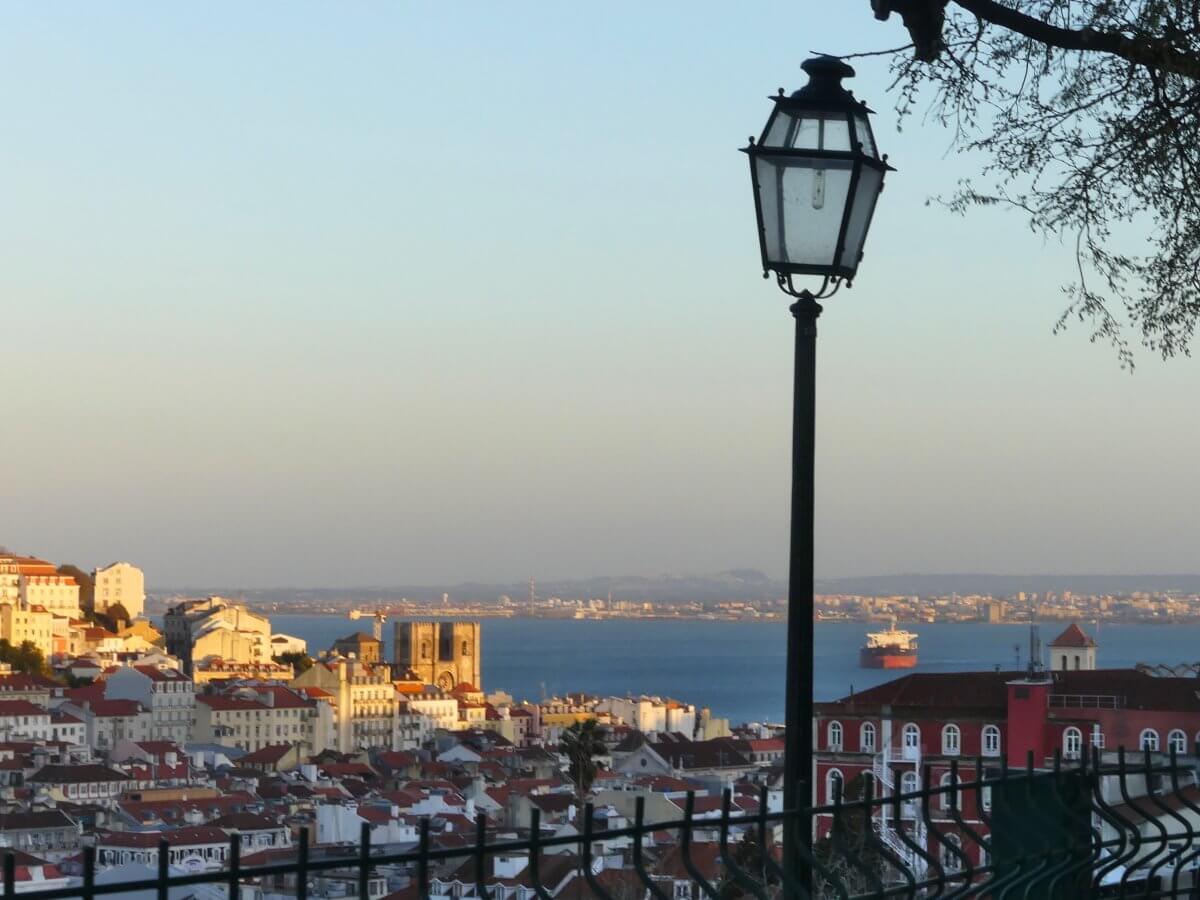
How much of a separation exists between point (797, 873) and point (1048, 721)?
2541 centimetres

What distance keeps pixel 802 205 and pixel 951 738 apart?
2523 cm

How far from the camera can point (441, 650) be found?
10419 centimetres

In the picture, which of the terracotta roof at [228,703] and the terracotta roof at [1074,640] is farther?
the terracotta roof at [228,703]

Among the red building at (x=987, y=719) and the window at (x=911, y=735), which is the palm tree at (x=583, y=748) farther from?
the window at (x=911, y=735)

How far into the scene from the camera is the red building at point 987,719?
27.5 m

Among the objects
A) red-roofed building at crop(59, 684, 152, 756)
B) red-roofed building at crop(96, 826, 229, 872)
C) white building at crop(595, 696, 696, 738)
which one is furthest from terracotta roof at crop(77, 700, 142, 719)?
red-roofed building at crop(96, 826, 229, 872)

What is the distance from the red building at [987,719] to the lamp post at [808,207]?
23.4 metres

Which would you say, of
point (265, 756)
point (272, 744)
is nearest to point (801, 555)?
point (265, 756)

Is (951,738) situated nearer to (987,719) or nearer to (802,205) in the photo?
(987,719)

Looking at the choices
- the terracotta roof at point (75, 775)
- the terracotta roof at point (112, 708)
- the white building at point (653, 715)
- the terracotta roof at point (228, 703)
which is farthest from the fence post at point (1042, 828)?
the white building at point (653, 715)

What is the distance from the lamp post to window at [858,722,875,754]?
2511 centimetres

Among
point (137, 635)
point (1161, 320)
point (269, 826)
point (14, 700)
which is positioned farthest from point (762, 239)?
point (137, 635)

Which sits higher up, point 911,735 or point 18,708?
point 911,735

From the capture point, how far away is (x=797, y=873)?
9.89 ft
